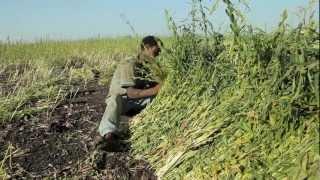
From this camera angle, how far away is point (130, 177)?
5.66 m

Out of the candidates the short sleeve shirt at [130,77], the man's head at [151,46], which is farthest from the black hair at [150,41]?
the short sleeve shirt at [130,77]

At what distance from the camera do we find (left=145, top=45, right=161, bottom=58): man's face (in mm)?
6883

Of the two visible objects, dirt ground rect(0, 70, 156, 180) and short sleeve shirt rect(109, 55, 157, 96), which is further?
short sleeve shirt rect(109, 55, 157, 96)

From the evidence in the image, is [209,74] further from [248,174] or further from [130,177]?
[248,174]

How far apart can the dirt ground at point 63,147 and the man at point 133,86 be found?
186 mm

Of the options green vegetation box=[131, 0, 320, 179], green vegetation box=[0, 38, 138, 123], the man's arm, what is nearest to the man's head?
the man's arm

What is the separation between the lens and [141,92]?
22.8ft

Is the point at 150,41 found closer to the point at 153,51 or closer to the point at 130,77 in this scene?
the point at 153,51

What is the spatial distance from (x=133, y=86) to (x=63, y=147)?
3.39 ft

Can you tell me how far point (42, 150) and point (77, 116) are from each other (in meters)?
1.26

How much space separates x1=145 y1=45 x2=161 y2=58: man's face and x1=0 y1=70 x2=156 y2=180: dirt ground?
30.5 inches

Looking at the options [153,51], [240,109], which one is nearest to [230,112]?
[240,109]

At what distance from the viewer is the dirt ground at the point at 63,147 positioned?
5848 millimetres

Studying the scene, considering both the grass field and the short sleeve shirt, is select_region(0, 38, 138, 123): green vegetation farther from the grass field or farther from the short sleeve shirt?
the short sleeve shirt
